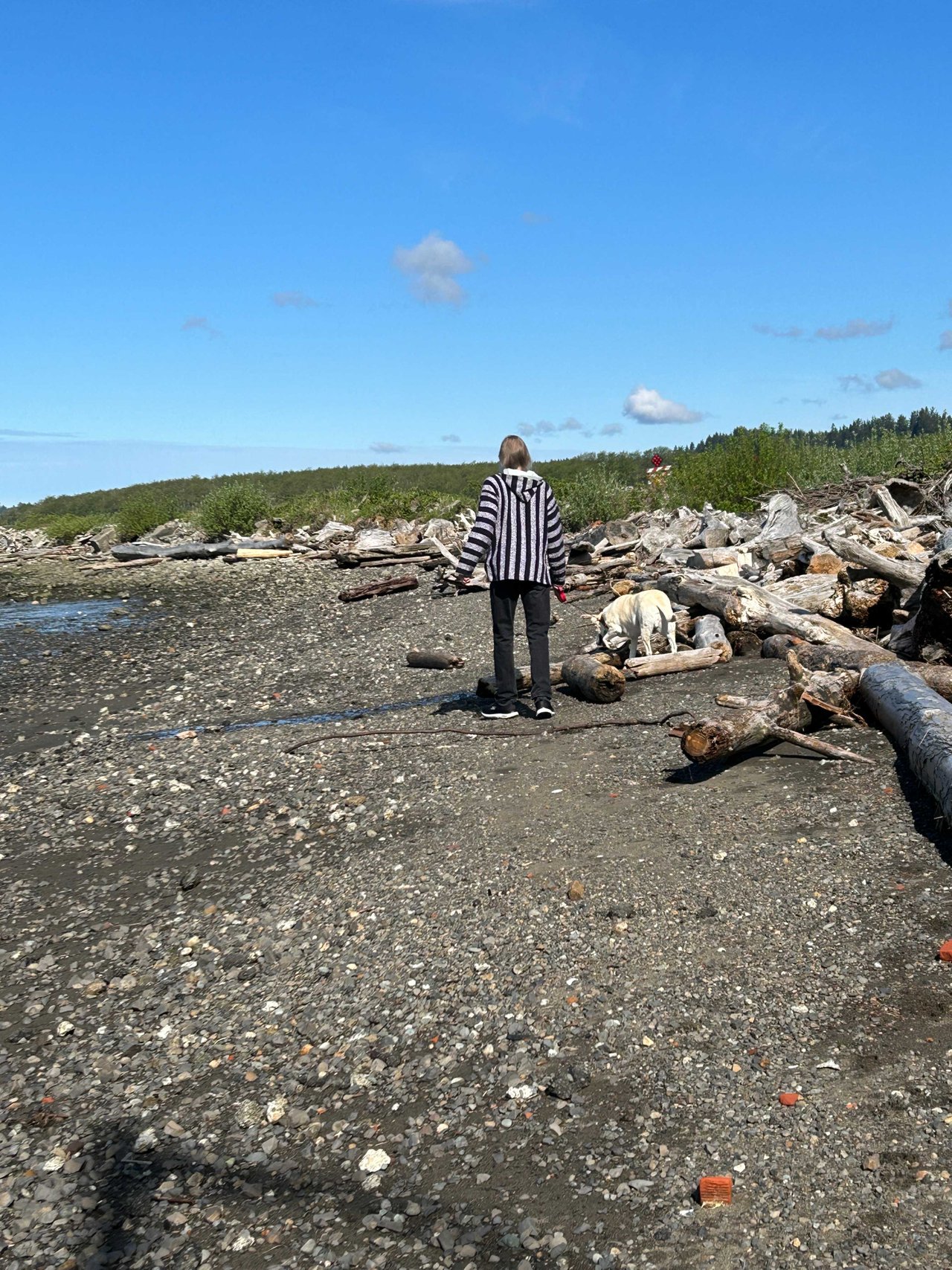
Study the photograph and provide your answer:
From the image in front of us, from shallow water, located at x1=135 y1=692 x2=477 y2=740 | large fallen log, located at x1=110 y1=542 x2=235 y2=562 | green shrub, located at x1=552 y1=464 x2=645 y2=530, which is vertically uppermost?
green shrub, located at x1=552 y1=464 x2=645 y2=530

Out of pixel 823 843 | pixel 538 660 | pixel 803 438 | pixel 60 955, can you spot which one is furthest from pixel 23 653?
pixel 803 438

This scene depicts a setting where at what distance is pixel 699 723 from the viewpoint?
6.38 meters

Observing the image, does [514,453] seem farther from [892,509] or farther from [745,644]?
[892,509]

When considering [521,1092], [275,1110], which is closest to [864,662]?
[521,1092]

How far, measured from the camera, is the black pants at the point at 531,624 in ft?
28.7

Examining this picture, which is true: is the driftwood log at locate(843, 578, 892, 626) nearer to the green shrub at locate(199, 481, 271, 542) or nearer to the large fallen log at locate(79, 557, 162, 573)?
the large fallen log at locate(79, 557, 162, 573)

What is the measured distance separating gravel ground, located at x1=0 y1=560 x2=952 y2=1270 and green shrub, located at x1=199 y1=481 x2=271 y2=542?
29.3 m

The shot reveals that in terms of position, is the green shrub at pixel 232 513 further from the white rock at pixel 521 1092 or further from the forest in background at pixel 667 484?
the white rock at pixel 521 1092

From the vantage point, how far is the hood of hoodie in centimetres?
864

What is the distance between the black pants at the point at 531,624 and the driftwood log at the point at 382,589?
37.4 feet

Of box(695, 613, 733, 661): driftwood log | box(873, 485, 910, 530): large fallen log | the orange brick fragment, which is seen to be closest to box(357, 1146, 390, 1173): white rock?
the orange brick fragment

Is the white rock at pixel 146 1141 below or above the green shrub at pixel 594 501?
below

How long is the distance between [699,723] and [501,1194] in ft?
12.2

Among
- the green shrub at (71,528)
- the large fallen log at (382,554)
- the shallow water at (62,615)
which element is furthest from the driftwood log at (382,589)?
the green shrub at (71,528)
